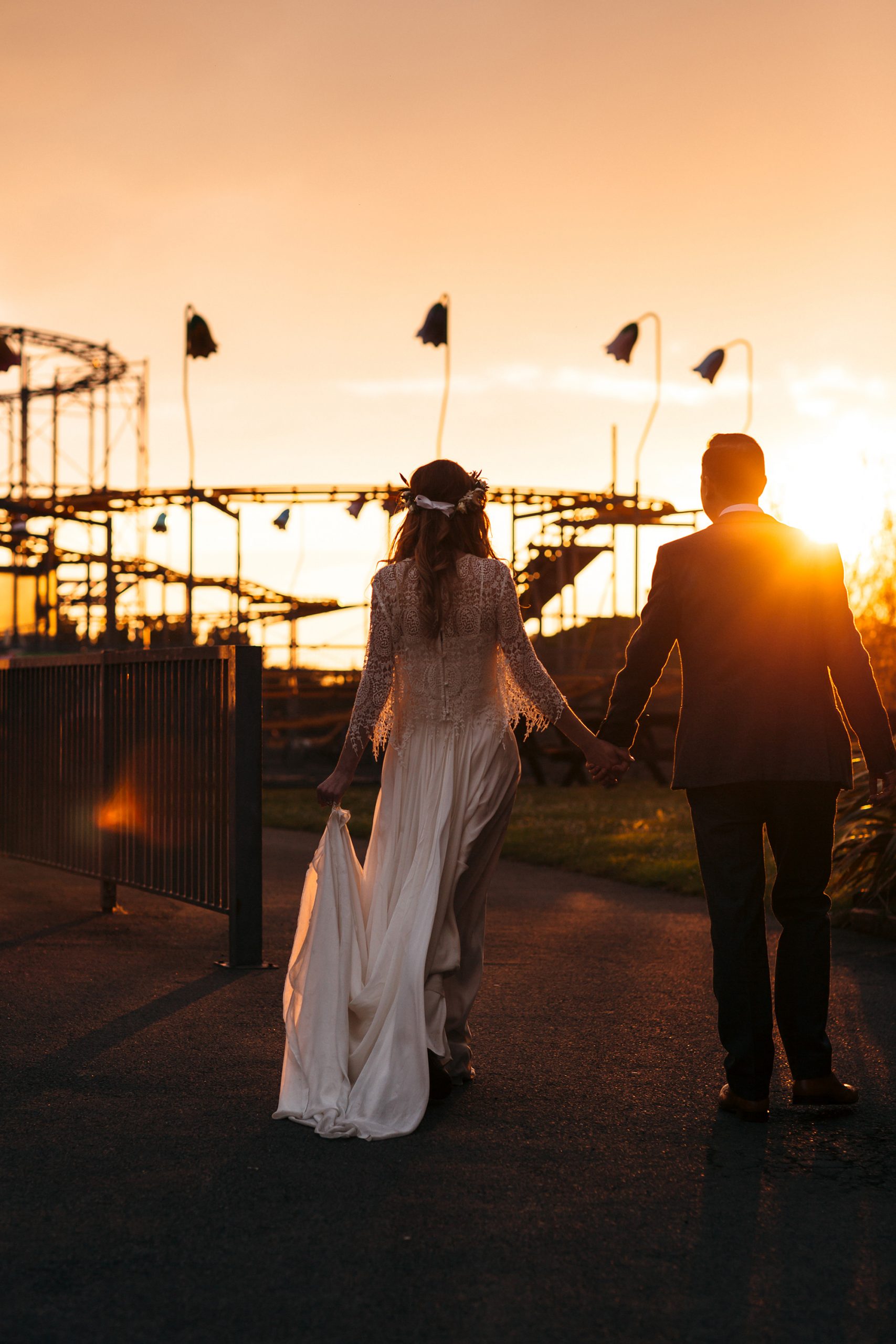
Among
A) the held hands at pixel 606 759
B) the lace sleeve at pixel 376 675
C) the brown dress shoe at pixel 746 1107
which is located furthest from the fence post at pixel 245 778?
the brown dress shoe at pixel 746 1107

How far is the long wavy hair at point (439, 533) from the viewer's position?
432cm

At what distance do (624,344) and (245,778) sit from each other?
657 inches

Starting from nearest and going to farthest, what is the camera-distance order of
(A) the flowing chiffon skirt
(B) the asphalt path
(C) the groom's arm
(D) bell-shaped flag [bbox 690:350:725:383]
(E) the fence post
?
(B) the asphalt path < (A) the flowing chiffon skirt < (C) the groom's arm < (E) the fence post < (D) bell-shaped flag [bbox 690:350:725:383]

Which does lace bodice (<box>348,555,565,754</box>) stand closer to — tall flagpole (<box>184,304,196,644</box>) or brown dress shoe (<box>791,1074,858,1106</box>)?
brown dress shoe (<box>791,1074,858,1106</box>)

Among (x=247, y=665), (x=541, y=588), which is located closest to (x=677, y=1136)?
(x=247, y=665)

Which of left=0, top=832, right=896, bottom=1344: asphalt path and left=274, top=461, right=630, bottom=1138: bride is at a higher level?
left=274, top=461, right=630, bottom=1138: bride

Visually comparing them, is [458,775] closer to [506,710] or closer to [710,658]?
[506,710]

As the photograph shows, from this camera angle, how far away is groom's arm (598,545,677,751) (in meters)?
4.23

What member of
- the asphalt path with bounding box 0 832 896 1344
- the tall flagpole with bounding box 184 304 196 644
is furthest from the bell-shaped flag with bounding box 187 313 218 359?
the asphalt path with bounding box 0 832 896 1344

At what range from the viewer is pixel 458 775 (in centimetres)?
437

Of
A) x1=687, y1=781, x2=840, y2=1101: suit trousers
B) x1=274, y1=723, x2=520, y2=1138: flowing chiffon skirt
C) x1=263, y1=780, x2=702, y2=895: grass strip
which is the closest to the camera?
x1=274, y1=723, x2=520, y2=1138: flowing chiffon skirt

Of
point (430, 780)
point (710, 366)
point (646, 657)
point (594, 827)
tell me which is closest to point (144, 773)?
point (430, 780)

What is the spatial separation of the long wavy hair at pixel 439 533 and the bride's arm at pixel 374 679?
0.13 metres

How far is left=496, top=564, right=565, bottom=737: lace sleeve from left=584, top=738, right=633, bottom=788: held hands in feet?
0.47
